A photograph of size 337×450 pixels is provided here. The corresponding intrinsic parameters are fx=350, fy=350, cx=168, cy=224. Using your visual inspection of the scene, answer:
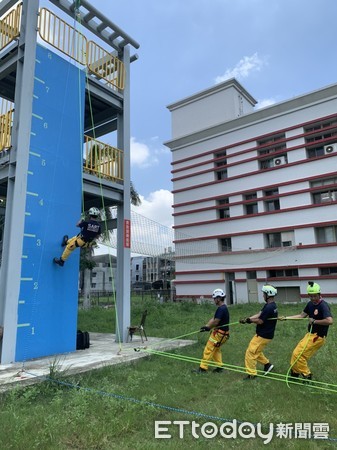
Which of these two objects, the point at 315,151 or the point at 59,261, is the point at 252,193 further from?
the point at 59,261

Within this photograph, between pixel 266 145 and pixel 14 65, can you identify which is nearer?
pixel 14 65

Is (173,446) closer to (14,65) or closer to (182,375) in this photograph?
(182,375)

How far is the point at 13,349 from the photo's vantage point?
767 centimetres

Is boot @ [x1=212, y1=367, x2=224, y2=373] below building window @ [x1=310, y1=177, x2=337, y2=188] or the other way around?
below

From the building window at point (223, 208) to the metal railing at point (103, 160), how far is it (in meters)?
20.2

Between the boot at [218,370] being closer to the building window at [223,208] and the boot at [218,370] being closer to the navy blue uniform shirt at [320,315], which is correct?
the navy blue uniform shirt at [320,315]

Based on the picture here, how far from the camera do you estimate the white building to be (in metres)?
25.4

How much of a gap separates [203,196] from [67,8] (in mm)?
22885

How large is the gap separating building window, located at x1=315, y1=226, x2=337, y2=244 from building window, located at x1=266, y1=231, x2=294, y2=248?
1.86 meters

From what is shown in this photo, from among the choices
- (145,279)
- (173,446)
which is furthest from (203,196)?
(145,279)

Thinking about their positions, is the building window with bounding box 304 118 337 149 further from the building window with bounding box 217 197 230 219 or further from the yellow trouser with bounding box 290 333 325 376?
the yellow trouser with bounding box 290 333 325 376

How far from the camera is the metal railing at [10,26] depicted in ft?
29.8
